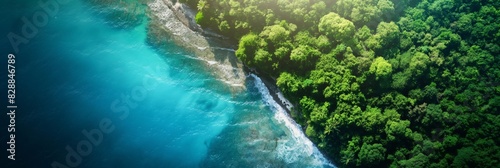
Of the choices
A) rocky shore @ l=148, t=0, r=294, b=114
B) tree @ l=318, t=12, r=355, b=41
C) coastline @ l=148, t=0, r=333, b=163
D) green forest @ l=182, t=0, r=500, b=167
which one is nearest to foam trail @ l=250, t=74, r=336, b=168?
coastline @ l=148, t=0, r=333, b=163

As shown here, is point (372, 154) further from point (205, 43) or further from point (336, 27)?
point (205, 43)

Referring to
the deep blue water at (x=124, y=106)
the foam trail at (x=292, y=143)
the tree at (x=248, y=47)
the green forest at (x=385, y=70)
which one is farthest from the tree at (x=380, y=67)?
the tree at (x=248, y=47)

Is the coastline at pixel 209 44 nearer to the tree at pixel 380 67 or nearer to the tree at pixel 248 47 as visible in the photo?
the tree at pixel 248 47

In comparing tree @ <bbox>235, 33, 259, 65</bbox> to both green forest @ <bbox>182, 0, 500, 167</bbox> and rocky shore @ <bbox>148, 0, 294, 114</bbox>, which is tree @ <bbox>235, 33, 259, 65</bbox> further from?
rocky shore @ <bbox>148, 0, 294, 114</bbox>

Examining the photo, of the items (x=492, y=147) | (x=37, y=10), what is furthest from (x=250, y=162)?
(x=37, y=10)

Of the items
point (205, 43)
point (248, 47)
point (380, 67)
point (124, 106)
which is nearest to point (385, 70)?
point (380, 67)
